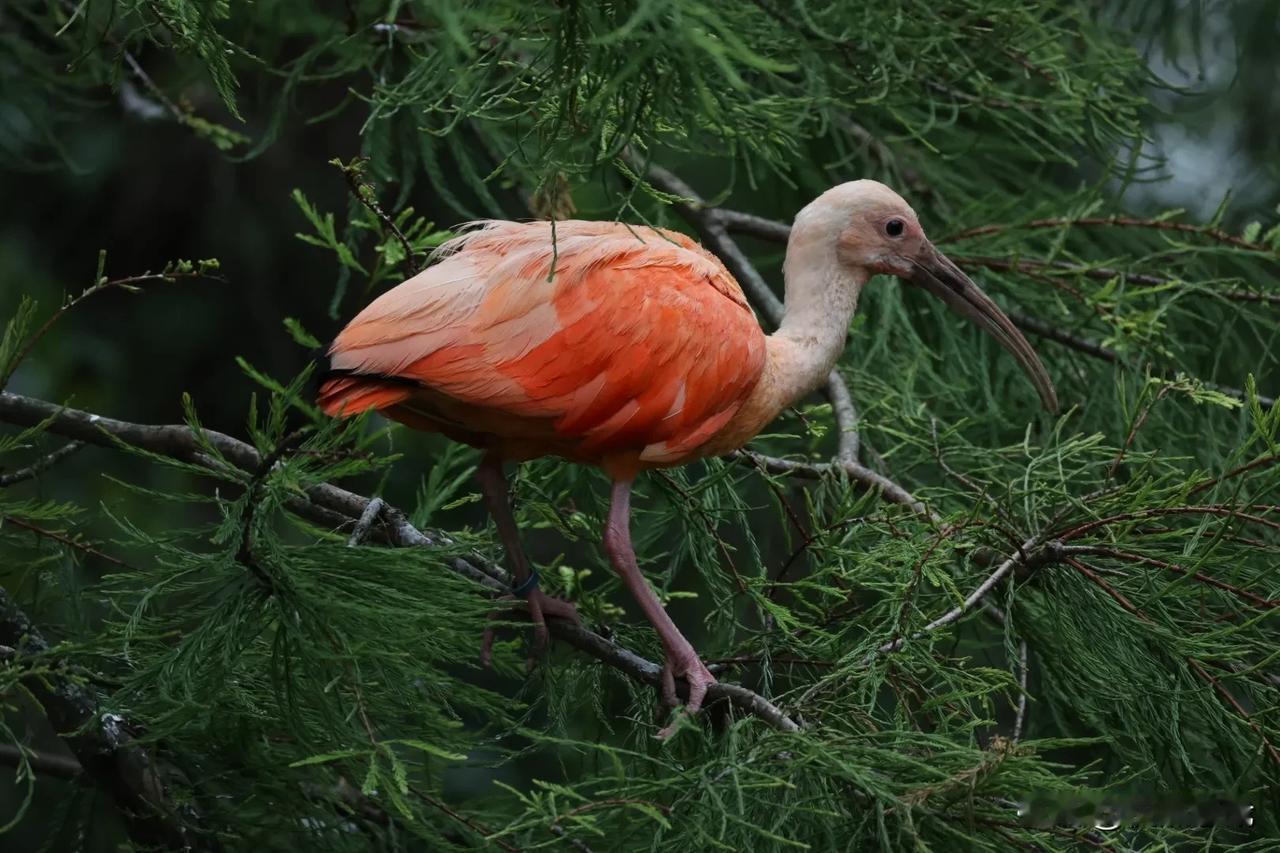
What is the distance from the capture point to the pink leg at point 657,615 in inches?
124

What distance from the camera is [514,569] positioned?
3582 millimetres

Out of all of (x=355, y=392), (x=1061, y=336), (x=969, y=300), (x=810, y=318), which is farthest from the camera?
(x=1061, y=336)

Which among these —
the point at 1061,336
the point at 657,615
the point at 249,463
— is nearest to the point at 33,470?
the point at 249,463

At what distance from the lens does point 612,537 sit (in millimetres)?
3447

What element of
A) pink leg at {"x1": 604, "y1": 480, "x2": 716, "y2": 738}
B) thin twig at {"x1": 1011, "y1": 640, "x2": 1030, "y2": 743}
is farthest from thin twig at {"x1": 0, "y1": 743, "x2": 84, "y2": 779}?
thin twig at {"x1": 1011, "y1": 640, "x2": 1030, "y2": 743}

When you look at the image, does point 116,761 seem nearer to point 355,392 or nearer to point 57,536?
point 57,536

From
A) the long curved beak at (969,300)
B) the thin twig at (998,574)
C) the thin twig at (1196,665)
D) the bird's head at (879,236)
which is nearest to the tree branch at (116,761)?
the thin twig at (998,574)

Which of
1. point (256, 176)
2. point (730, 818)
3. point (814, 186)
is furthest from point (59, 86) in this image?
point (730, 818)

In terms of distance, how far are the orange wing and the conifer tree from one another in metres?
0.17

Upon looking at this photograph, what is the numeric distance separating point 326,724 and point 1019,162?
4.27 m

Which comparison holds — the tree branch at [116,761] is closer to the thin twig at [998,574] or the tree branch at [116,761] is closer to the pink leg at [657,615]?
the pink leg at [657,615]

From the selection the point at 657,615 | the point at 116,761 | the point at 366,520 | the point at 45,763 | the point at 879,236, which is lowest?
the point at 45,763

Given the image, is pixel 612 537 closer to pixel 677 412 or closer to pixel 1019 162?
pixel 677 412

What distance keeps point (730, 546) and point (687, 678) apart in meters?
0.56
